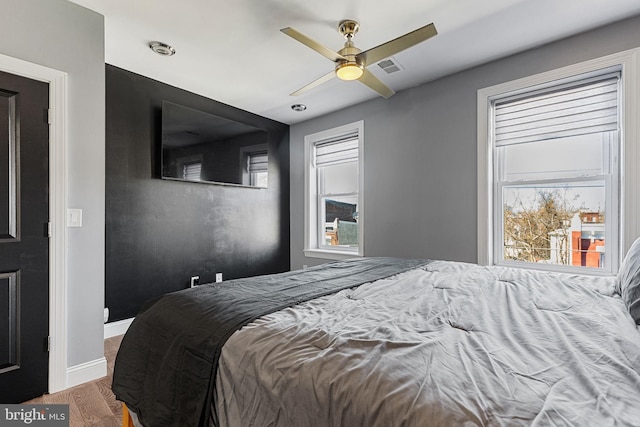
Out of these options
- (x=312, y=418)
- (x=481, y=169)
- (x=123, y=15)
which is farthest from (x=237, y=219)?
(x=312, y=418)

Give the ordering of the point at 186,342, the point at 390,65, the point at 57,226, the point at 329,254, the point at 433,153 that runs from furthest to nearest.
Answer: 1. the point at 329,254
2. the point at 433,153
3. the point at 390,65
4. the point at 57,226
5. the point at 186,342

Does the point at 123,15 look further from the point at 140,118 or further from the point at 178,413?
the point at 178,413

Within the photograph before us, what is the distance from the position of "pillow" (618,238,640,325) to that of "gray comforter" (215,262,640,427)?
4 centimetres

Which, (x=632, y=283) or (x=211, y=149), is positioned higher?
Result: (x=211, y=149)

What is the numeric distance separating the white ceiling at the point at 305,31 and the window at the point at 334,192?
97 centimetres

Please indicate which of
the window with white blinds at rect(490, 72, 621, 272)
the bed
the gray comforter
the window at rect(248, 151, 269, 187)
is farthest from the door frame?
the window with white blinds at rect(490, 72, 621, 272)

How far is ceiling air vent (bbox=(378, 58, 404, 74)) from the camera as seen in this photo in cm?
280

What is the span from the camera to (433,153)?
318 cm

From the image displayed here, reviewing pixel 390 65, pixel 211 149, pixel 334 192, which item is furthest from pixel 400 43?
pixel 334 192

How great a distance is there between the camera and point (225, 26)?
2344 millimetres

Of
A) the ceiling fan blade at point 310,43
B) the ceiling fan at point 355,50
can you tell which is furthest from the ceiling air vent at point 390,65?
the ceiling fan blade at point 310,43

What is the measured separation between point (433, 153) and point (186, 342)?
2.89 metres

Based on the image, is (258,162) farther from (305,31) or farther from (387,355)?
(387,355)

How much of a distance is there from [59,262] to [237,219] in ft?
6.99
